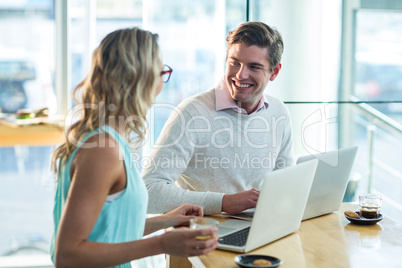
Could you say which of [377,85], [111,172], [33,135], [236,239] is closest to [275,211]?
[236,239]

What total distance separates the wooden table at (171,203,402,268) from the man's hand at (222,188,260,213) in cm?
18

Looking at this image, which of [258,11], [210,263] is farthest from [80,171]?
[258,11]

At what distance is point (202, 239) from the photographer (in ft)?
4.10

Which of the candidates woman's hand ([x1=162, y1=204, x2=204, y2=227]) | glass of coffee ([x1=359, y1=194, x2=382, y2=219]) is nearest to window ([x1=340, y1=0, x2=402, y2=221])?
glass of coffee ([x1=359, y1=194, x2=382, y2=219])

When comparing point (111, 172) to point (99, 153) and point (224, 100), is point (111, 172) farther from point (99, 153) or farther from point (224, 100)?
point (224, 100)

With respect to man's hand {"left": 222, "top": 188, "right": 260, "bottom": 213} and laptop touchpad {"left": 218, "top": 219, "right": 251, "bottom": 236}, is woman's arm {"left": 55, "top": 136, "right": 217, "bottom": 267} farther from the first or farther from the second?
man's hand {"left": 222, "top": 188, "right": 260, "bottom": 213}

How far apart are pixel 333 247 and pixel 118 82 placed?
2.56ft

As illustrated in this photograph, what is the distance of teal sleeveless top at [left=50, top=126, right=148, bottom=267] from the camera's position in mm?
1305

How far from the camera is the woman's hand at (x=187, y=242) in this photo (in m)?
1.24

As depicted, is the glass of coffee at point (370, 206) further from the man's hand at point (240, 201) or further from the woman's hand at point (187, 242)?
the woman's hand at point (187, 242)

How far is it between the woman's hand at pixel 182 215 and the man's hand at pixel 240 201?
6.4 inches

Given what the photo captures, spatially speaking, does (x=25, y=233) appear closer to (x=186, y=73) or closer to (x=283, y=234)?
(x=186, y=73)

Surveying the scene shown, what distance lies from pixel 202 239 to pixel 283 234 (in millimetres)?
437

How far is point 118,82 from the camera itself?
131 centimetres
